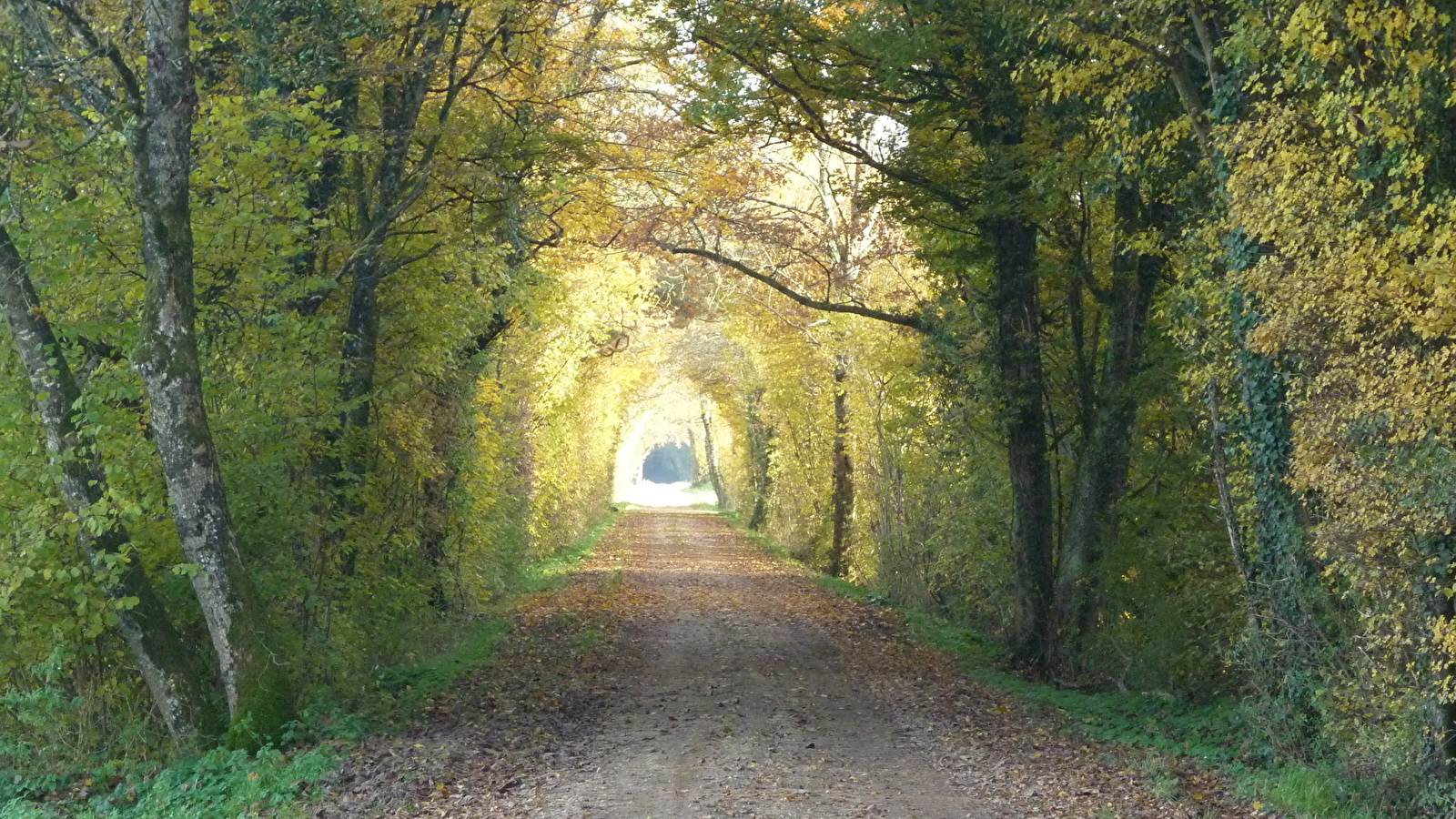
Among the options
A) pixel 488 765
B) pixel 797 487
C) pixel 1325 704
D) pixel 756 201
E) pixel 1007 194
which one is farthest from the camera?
pixel 797 487

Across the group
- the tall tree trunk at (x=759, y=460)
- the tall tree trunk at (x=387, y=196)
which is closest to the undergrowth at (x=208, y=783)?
the tall tree trunk at (x=387, y=196)

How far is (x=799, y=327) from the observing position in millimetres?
24609

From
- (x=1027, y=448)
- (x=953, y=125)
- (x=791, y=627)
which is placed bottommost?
(x=791, y=627)

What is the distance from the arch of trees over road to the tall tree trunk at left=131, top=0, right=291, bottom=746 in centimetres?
3

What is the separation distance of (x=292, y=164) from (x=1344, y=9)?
7.48 m

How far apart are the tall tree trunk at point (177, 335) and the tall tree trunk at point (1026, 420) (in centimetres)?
842

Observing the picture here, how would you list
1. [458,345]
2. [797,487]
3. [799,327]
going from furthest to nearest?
[797,487], [799,327], [458,345]

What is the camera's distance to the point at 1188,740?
9.48 meters

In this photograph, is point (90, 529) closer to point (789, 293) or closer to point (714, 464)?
point (789, 293)

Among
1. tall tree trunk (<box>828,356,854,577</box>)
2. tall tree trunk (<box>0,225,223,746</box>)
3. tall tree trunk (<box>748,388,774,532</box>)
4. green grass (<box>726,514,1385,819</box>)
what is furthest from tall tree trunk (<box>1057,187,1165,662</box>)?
tall tree trunk (<box>748,388,774,532</box>)

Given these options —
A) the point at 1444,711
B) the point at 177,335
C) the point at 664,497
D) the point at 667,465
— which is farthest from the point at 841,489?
the point at 667,465

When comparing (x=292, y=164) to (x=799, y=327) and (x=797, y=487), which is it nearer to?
(x=799, y=327)

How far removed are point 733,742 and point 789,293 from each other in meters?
6.76

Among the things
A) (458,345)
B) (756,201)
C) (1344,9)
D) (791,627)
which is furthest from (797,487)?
(1344,9)
